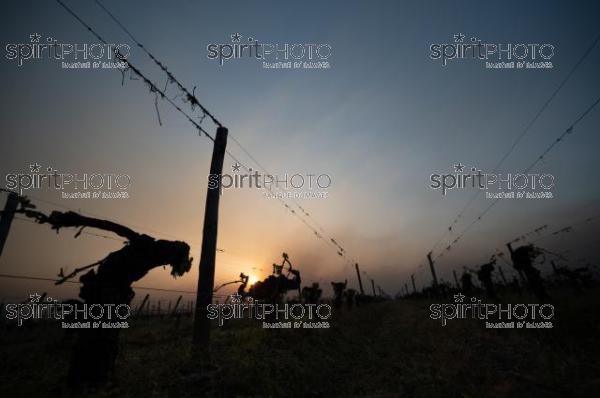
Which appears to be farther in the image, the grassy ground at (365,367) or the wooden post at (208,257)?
the wooden post at (208,257)

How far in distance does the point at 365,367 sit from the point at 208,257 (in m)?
6.59

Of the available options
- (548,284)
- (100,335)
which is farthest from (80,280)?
(548,284)

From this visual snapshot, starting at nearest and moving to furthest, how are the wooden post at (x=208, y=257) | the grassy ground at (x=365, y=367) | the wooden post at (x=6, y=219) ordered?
the grassy ground at (x=365, y=367)
the wooden post at (x=6, y=219)
the wooden post at (x=208, y=257)

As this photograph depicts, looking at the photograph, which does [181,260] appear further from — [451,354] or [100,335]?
[451,354]

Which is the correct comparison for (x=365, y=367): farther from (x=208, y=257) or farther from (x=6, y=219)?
(x=6, y=219)

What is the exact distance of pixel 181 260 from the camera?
8477 millimetres

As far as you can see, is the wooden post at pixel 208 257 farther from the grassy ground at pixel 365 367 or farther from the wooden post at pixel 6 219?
the wooden post at pixel 6 219

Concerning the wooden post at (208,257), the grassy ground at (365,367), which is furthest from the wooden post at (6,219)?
the wooden post at (208,257)

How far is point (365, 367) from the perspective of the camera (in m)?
10.0

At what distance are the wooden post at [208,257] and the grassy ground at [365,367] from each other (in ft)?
2.41

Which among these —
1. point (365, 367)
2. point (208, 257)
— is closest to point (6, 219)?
point (208, 257)

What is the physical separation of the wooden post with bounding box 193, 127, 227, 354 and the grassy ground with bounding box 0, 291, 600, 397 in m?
0.74

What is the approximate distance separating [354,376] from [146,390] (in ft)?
19.5

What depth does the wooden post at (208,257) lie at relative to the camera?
27.1ft
